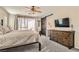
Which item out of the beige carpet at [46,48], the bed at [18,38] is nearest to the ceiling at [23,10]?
the bed at [18,38]

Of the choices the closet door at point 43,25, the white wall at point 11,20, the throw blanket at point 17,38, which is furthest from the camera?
the closet door at point 43,25

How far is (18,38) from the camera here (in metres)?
2.06

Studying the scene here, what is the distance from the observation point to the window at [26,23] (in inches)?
83.8

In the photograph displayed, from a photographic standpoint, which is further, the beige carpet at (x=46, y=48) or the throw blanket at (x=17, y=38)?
the beige carpet at (x=46, y=48)

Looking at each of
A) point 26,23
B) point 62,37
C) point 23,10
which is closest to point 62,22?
point 62,37

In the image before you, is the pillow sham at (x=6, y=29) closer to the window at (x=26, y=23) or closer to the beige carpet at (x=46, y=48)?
the window at (x=26, y=23)

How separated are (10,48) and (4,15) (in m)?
0.70

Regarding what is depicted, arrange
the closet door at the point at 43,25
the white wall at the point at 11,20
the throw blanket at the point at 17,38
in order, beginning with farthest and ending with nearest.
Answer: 1. the closet door at the point at 43,25
2. the white wall at the point at 11,20
3. the throw blanket at the point at 17,38

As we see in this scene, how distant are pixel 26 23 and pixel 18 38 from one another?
38 cm

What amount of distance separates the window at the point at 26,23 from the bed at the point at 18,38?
0.29 feet

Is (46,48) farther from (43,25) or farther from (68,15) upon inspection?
(68,15)

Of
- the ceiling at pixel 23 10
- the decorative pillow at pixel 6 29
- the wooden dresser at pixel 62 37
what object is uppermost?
the ceiling at pixel 23 10
